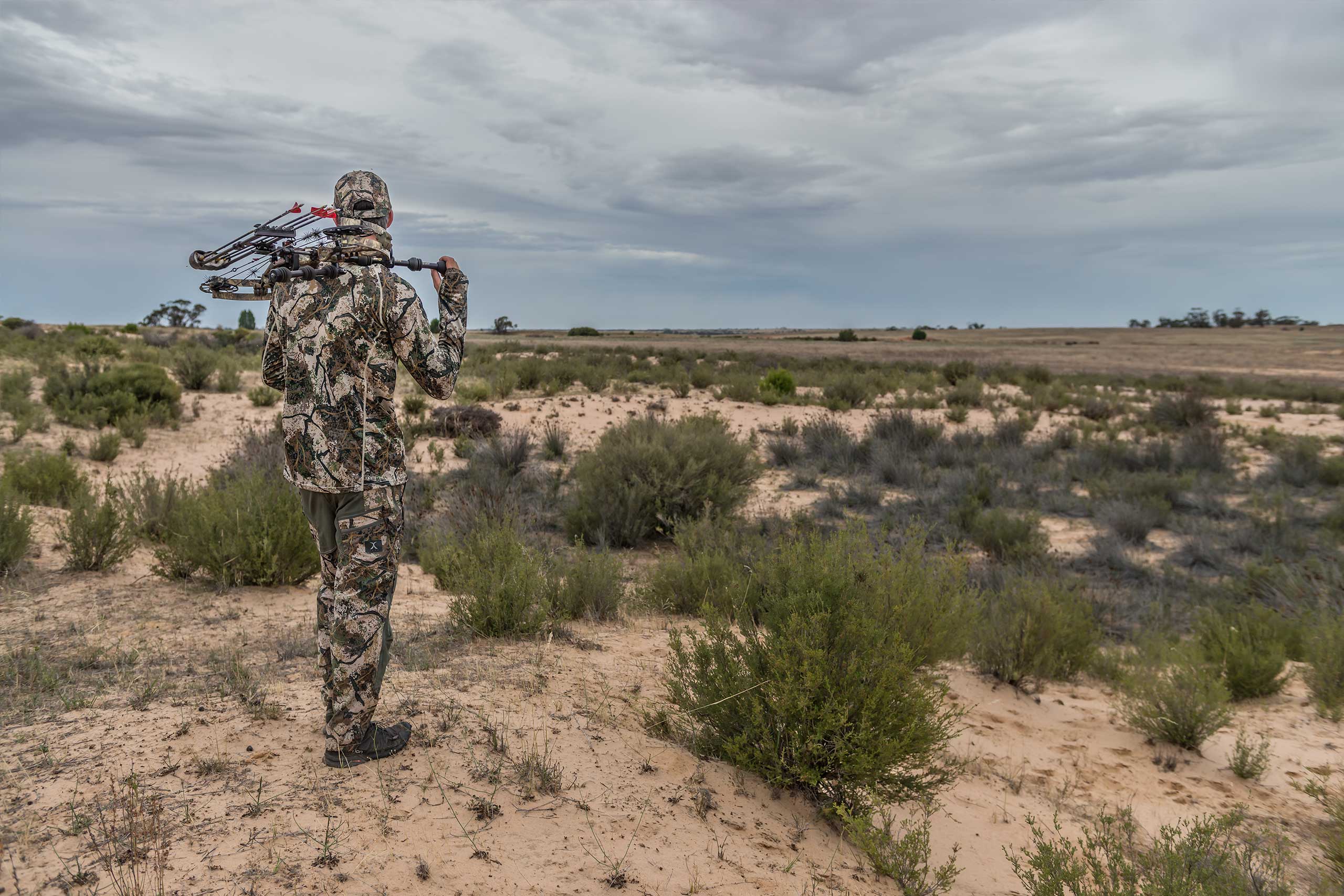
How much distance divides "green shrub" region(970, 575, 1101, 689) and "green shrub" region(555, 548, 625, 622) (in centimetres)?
263

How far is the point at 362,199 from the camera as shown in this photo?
10.0ft

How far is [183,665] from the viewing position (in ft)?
14.3

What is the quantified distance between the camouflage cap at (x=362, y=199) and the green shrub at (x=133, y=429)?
34.4ft

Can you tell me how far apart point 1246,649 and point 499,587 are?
525cm

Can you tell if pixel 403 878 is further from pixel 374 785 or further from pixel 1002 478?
pixel 1002 478

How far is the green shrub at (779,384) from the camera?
20.1 m

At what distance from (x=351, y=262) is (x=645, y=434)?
271 inches

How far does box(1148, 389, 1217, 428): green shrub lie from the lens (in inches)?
658

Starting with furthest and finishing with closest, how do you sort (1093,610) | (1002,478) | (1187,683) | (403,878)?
(1002,478) < (1093,610) < (1187,683) < (403,878)

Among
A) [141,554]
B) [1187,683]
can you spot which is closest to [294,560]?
[141,554]

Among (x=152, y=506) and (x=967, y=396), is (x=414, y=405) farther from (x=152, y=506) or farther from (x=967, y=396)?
(x=967, y=396)

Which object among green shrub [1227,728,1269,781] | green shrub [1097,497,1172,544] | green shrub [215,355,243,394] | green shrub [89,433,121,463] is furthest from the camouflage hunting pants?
green shrub [215,355,243,394]

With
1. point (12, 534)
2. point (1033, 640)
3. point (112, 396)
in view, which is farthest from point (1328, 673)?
point (112, 396)

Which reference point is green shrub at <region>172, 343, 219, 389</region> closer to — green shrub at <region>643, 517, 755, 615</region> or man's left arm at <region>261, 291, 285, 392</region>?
green shrub at <region>643, 517, 755, 615</region>
